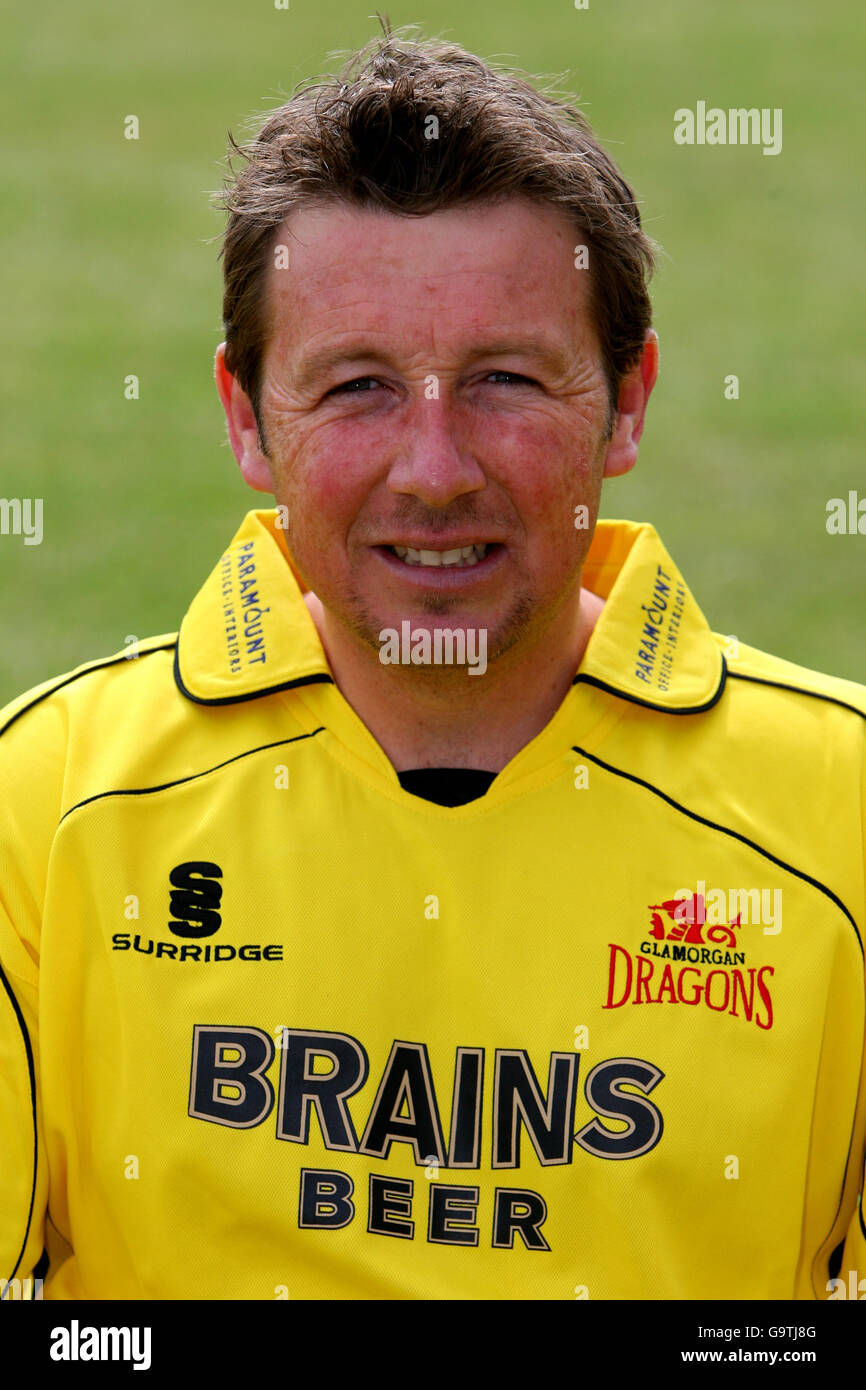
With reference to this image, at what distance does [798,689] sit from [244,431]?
931mm

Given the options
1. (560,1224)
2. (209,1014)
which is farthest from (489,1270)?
(209,1014)

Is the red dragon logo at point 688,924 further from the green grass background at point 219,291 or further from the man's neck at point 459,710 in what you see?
the green grass background at point 219,291

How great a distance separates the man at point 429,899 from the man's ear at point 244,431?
0.19ft

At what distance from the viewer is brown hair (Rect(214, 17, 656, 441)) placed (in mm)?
2336

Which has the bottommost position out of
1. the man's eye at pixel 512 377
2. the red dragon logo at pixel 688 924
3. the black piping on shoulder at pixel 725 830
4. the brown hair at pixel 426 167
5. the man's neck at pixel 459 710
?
the red dragon logo at pixel 688 924

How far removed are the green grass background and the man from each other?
10.9 ft

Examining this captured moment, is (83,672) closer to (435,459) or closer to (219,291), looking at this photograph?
(435,459)

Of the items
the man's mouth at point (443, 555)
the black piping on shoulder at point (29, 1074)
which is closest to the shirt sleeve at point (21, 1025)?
the black piping on shoulder at point (29, 1074)

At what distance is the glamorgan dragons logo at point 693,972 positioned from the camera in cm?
242

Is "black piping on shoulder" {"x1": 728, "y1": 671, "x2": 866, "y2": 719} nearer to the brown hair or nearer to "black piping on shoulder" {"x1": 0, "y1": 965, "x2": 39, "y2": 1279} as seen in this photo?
the brown hair

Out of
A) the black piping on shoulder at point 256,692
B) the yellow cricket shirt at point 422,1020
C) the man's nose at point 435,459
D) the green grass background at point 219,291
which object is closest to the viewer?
the man's nose at point 435,459

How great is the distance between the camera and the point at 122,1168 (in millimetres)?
2402

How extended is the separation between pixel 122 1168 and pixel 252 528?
3.35 feet

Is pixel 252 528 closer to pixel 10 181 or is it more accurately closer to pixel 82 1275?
pixel 82 1275
